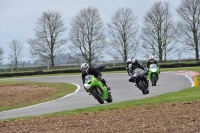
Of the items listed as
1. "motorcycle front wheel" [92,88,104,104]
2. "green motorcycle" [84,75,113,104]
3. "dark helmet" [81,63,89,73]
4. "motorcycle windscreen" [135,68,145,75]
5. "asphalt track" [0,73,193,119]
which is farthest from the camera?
"motorcycle windscreen" [135,68,145,75]

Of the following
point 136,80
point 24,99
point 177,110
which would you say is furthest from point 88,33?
point 177,110

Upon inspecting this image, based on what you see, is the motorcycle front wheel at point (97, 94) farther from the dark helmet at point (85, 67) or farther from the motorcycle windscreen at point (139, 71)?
the motorcycle windscreen at point (139, 71)

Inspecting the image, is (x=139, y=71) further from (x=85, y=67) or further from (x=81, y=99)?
(x=85, y=67)

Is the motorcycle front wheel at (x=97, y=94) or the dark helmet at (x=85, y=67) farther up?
the dark helmet at (x=85, y=67)

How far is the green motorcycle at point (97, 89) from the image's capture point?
628 inches

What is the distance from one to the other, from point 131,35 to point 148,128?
2437 inches

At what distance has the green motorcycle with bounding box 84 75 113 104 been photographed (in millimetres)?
15961

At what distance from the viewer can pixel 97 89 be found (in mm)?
16266

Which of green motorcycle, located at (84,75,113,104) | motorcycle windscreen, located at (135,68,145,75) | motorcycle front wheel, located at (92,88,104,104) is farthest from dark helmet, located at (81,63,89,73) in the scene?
motorcycle windscreen, located at (135,68,145,75)

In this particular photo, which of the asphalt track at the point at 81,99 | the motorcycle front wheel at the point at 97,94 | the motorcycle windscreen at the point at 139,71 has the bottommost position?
the asphalt track at the point at 81,99

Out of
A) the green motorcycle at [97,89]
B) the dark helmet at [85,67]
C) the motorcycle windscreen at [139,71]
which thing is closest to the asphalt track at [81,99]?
the green motorcycle at [97,89]

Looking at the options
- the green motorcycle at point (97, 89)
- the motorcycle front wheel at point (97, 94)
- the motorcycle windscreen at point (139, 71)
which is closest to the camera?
the green motorcycle at point (97, 89)

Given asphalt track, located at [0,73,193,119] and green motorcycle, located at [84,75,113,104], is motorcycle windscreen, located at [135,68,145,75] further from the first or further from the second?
green motorcycle, located at [84,75,113,104]

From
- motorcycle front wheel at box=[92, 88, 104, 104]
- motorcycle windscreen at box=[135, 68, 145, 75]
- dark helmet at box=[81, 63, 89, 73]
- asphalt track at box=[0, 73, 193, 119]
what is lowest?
asphalt track at box=[0, 73, 193, 119]
